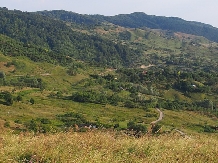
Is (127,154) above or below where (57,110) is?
above

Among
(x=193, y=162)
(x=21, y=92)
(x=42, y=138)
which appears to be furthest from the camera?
(x=21, y=92)

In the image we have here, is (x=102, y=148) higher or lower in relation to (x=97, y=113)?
higher

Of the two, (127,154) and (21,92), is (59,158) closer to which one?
(127,154)

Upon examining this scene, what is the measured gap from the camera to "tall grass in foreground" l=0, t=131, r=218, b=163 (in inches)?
378

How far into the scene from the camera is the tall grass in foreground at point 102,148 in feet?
31.5

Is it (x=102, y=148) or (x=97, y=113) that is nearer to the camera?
(x=102, y=148)

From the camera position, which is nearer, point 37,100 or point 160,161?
point 160,161

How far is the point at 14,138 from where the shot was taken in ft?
37.8

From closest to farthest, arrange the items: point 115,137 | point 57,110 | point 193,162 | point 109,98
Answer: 1. point 193,162
2. point 115,137
3. point 57,110
4. point 109,98

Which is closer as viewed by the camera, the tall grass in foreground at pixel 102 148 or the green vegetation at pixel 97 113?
the tall grass in foreground at pixel 102 148

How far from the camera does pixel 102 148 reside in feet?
36.3

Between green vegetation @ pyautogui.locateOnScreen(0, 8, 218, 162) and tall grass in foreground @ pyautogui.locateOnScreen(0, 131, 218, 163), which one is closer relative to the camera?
tall grass in foreground @ pyautogui.locateOnScreen(0, 131, 218, 163)

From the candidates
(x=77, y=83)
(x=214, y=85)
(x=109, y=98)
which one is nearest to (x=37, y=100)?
(x=109, y=98)

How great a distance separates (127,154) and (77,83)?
12266cm
